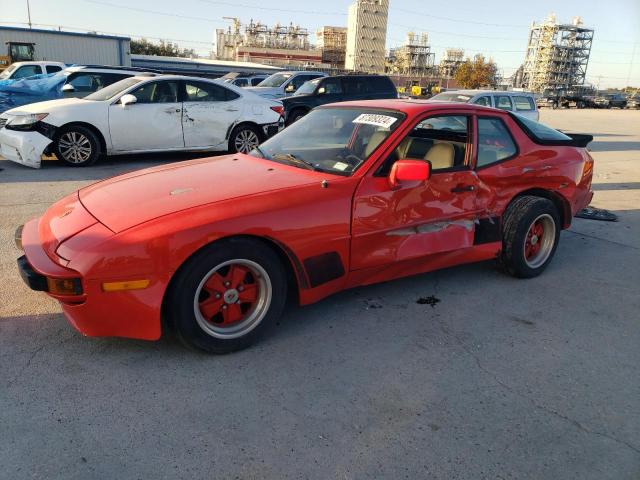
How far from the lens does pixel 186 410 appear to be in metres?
2.44

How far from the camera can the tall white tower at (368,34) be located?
12369 cm

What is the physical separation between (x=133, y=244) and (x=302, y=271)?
3.26 feet

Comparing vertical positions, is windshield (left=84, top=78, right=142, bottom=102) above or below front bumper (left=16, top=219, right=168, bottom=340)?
above

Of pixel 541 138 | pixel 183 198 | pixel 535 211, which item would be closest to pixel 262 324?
pixel 183 198

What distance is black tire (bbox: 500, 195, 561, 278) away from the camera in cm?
407

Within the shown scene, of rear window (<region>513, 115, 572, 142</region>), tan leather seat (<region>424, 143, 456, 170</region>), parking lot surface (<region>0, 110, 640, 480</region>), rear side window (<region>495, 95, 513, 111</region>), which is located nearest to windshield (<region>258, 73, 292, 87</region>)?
rear side window (<region>495, 95, 513, 111</region>)

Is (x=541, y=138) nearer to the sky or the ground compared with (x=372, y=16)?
nearer to the ground

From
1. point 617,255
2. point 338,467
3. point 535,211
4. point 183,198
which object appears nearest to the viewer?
point 338,467

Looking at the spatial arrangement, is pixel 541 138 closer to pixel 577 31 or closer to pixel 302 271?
pixel 302 271

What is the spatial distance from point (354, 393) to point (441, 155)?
6.96 ft

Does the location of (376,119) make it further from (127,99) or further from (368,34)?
(368,34)

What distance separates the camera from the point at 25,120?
7930 millimetres

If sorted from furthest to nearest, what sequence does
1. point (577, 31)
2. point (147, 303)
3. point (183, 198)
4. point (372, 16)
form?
1. point (372, 16)
2. point (577, 31)
3. point (183, 198)
4. point (147, 303)

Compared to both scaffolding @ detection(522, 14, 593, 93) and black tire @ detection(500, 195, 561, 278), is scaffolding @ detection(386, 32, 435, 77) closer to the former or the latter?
scaffolding @ detection(522, 14, 593, 93)
